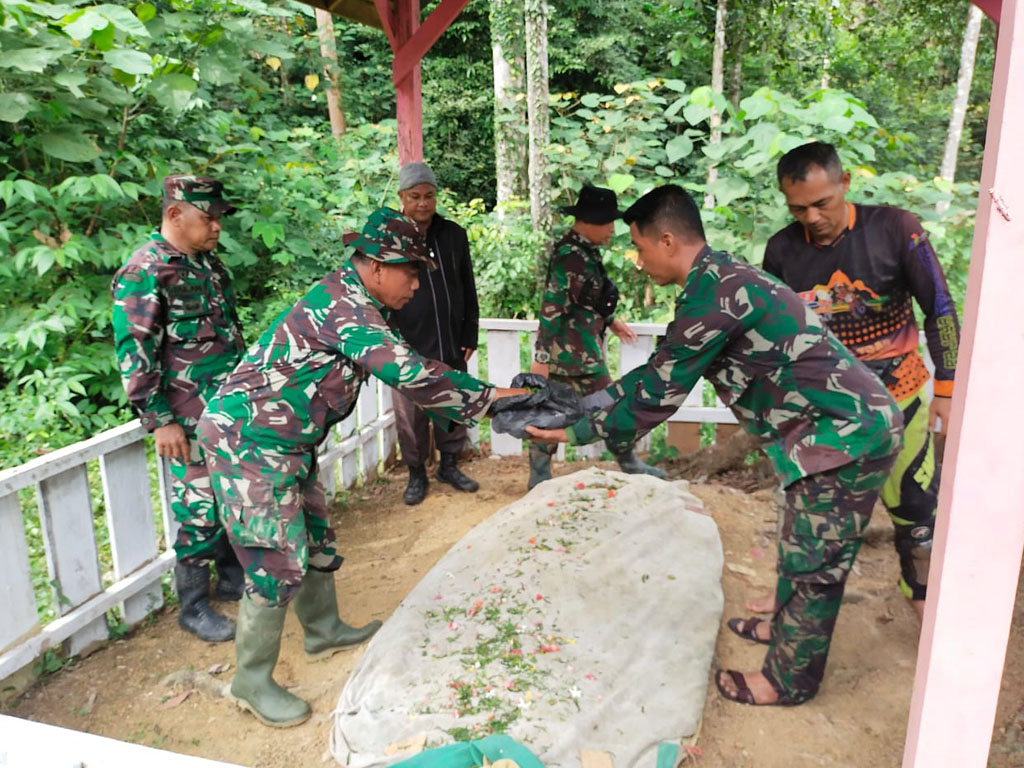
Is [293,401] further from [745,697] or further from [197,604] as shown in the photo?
[745,697]

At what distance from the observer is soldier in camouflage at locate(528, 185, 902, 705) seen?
263 cm

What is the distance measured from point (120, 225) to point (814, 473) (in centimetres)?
511

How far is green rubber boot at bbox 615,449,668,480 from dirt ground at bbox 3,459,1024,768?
94cm

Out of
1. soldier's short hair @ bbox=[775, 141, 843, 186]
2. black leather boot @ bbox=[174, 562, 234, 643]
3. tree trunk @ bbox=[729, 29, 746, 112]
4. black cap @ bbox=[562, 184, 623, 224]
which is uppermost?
tree trunk @ bbox=[729, 29, 746, 112]

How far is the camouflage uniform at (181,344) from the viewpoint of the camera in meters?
3.35

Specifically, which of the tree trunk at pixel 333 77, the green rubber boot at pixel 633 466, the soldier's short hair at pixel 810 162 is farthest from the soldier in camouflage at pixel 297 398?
the tree trunk at pixel 333 77

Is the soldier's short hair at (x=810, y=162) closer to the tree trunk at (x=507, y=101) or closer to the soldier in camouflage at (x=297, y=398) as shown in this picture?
the soldier in camouflage at (x=297, y=398)

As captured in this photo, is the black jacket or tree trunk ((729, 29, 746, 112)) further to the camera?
tree trunk ((729, 29, 746, 112))

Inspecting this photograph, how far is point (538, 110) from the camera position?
357 inches

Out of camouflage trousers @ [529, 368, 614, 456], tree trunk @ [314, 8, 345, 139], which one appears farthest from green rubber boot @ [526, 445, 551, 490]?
tree trunk @ [314, 8, 345, 139]

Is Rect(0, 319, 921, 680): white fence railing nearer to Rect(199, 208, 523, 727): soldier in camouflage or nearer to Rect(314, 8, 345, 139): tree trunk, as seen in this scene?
Rect(199, 208, 523, 727): soldier in camouflage

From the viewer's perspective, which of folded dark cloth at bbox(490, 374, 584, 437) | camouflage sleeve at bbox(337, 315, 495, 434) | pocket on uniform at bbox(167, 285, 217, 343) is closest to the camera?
camouflage sleeve at bbox(337, 315, 495, 434)

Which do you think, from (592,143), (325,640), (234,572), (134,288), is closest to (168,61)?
(134,288)

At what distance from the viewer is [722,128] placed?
625 cm
